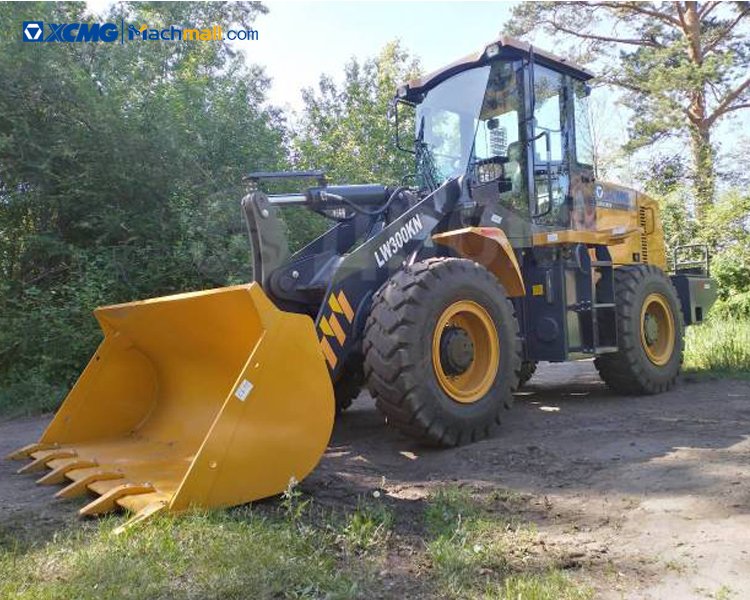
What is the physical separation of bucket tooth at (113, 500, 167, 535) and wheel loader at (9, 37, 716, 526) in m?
0.01

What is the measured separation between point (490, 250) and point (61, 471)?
11.3 ft

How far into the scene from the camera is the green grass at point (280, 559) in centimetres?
238

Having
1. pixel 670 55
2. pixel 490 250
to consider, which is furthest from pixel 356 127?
pixel 490 250

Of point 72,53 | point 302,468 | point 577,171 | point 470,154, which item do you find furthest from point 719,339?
point 72,53

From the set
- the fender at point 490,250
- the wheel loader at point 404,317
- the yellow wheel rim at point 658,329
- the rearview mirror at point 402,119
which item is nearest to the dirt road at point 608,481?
the wheel loader at point 404,317

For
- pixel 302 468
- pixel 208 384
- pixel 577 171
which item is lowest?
pixel 302 468

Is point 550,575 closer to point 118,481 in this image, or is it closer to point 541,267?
point 118,481

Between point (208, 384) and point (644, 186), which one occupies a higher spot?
point (644, 186)

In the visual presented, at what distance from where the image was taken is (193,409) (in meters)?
4.51

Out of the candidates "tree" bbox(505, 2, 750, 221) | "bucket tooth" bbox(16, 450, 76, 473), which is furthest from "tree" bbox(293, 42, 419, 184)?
"bucket tooth" bbox(16, 450, 76, 473)

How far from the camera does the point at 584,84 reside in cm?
719

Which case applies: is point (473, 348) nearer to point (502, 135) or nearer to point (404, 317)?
point (404, 317)

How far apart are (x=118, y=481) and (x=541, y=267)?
13.5 ft

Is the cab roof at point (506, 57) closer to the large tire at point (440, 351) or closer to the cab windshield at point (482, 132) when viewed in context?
the cab windshield at point (482, 132)
